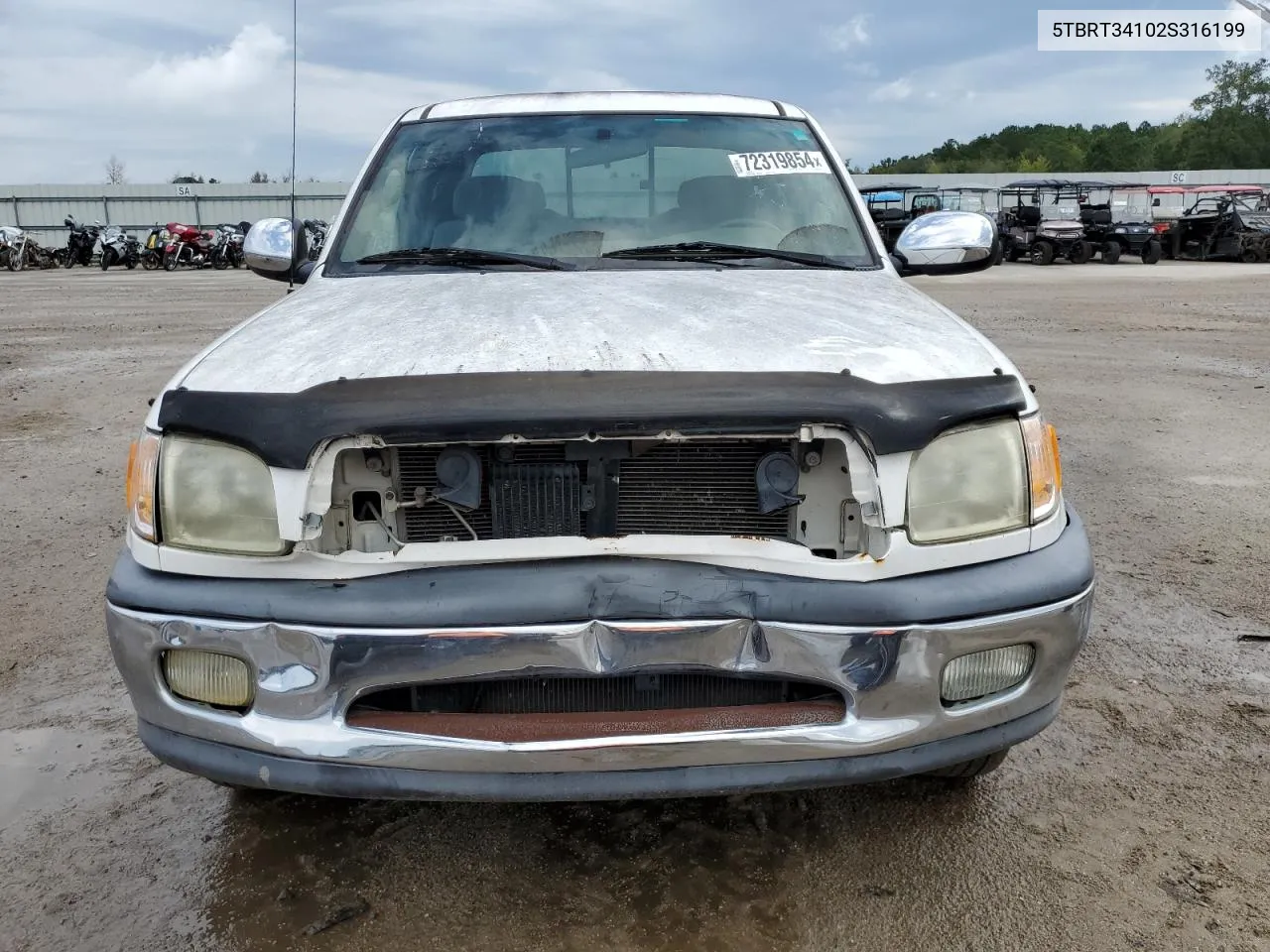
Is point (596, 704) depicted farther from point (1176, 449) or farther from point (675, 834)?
point (1176, 449)

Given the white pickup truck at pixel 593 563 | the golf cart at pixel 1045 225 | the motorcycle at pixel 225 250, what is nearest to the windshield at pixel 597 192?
the white pickup truck at pixel 593 563

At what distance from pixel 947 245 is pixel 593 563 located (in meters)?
2.06

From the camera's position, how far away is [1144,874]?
208 centimetres

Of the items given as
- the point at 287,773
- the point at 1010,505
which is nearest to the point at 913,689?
the point at 1010,505

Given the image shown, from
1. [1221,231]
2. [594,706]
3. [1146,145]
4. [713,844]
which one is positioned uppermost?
[1146,145]

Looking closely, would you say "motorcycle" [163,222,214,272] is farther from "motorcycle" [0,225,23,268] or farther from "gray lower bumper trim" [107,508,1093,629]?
"gray lower bumper trim" [107,508,1093,629]

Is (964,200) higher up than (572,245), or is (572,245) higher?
(964,200)

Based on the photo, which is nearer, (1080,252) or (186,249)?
(1080,252)

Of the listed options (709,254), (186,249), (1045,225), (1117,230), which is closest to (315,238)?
(186,249)

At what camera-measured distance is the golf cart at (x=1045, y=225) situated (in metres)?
24.0

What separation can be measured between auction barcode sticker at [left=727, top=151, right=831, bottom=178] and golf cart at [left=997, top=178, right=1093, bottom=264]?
2186 cm

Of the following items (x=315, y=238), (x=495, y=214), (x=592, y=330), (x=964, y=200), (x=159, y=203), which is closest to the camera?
(x=592, y=330)

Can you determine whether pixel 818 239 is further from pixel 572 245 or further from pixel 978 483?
pixel 978 483

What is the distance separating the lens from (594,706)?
180 cm
